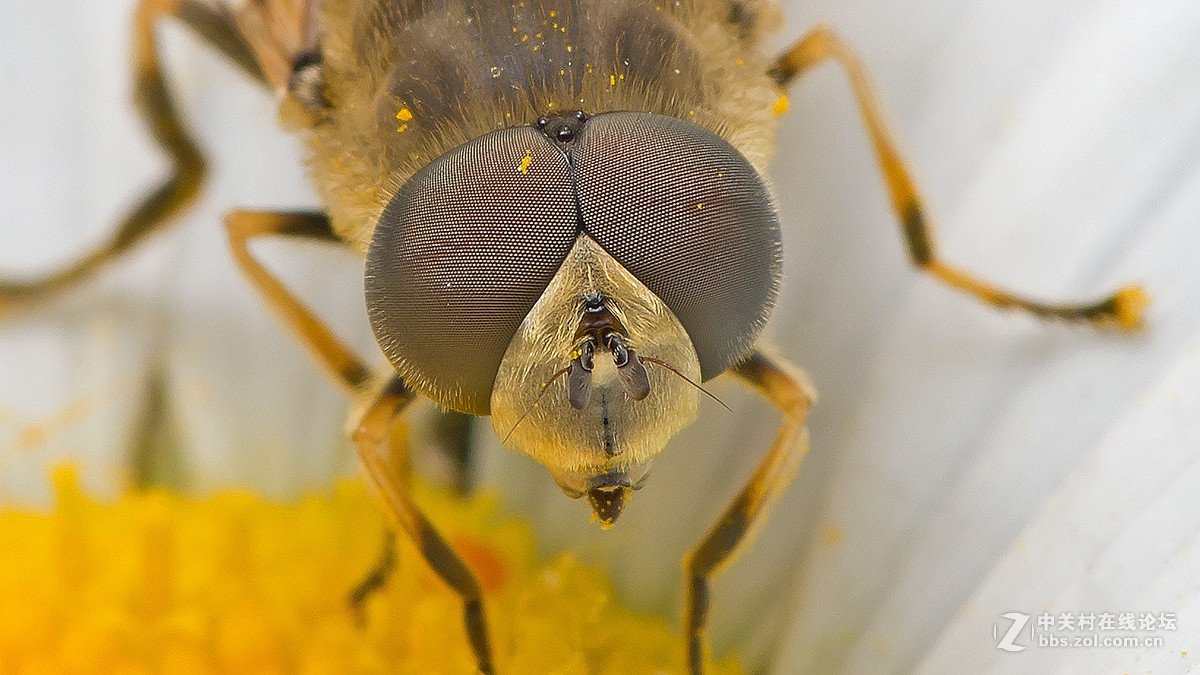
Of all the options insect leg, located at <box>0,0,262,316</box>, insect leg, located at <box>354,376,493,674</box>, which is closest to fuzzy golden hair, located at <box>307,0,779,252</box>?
insect leg, located at <box>354,376,493,674</box>

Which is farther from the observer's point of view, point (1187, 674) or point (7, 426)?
point (7, 426)

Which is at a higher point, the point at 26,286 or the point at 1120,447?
the point at 1120,447

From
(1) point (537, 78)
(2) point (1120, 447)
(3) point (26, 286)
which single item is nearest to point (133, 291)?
(3) point (26, 286)

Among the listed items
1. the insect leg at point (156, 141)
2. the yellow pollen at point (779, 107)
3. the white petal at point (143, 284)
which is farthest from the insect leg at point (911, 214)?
the white petal at point (143, 284)

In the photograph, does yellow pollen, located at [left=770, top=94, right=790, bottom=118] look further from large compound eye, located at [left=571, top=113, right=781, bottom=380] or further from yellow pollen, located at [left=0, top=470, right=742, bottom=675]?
yellow pollen, located at [left=0, top=470, right=742, bottom=675]

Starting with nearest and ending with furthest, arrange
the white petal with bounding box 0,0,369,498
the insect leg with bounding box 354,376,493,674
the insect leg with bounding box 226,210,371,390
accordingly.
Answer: the insect leg with bounding box 354,376,493,674, the insect leg with bounding box 226,210,371,390, the white petal with bounding box 0,0,369,498

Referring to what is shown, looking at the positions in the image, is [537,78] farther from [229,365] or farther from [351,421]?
[229,365]

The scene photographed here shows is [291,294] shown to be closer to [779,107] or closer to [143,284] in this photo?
[779,107]

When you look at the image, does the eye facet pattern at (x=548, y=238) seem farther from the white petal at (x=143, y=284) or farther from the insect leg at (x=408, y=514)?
the white petal at (x=143, y=284)

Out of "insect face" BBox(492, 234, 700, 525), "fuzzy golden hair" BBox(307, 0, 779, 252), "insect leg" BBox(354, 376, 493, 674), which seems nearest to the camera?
"insect face" BBox(492, 234, 700, 525)
